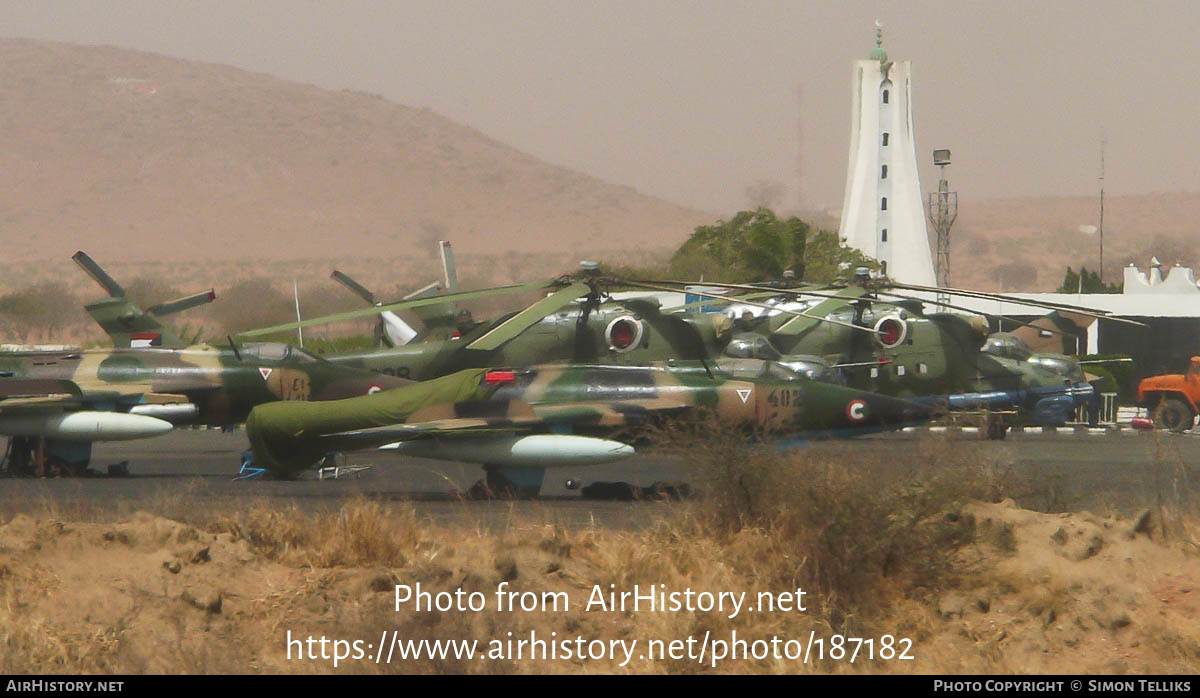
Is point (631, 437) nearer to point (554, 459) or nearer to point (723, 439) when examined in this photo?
point (554, 459)

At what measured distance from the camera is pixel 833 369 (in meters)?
23.7

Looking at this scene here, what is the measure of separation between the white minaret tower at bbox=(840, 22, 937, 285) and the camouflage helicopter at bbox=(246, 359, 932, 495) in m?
43.1

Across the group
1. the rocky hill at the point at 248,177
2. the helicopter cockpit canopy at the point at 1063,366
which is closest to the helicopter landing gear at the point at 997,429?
the helicopter cockpit canopy at the point at 1063,366

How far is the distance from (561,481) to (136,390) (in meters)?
7.26

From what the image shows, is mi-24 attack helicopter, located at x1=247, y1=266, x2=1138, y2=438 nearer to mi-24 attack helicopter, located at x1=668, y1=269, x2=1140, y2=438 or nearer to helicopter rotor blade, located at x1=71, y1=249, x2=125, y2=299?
mi-24 attack helicopter, located at x1=668, y1=269, x2=1140, y2=438

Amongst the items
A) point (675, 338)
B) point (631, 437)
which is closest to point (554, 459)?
point (631, 437)

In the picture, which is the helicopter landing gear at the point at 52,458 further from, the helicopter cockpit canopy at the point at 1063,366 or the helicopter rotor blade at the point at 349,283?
the helicopter cockpit canopy at the point at 1063,366

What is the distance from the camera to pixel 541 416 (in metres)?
16.9

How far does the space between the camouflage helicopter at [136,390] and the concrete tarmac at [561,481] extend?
823 millimetres

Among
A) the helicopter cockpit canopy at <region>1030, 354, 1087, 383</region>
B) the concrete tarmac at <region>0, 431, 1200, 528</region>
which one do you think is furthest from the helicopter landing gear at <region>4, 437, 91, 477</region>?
the helicopter cockpit canopy at <region>1030, 354, 1087, 383</region>

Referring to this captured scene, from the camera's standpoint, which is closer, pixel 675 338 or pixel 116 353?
pixel 675 338

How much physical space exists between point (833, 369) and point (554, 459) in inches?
338

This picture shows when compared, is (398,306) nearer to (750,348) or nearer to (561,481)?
(561,481)
